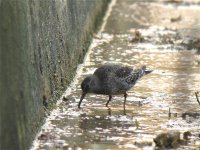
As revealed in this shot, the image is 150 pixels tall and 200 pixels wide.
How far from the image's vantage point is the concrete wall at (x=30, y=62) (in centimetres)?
650

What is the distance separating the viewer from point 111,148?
7.36 meters

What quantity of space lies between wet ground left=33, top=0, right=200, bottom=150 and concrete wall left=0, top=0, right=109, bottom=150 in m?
0.26

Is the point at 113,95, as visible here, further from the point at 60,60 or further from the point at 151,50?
the point at 151,50

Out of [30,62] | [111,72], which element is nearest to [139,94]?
[111,72]

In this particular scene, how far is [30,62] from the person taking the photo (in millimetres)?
7383

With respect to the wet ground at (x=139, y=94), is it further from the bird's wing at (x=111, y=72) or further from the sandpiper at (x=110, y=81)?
the bird's wing at (x=111, y=72)

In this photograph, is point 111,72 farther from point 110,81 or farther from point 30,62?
point 30,62

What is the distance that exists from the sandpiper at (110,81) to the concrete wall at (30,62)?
37 centimetres

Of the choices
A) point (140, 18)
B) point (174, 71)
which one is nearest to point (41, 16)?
point (174, 71)

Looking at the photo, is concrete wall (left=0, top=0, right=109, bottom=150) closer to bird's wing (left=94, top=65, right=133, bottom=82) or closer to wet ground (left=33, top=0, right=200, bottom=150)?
wet ground (left=33, top=0, right=200, bottom=150)

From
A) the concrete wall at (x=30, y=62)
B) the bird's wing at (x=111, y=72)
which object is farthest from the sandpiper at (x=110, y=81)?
the concrete wall at (x=30, y=62)

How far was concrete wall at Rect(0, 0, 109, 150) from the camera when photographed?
21.3 feet

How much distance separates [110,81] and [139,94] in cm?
74

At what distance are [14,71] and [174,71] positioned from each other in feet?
15.6
